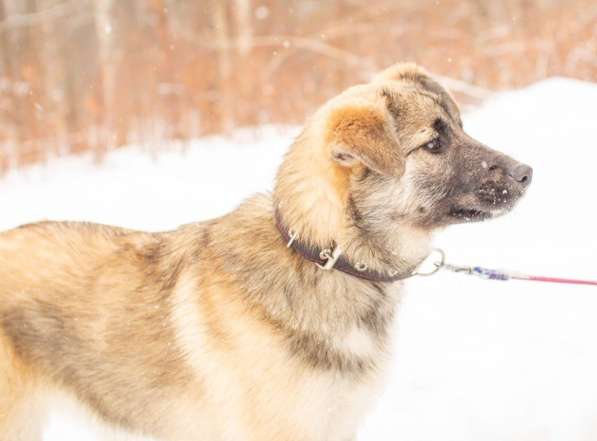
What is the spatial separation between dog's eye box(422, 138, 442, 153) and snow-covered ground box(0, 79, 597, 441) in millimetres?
768

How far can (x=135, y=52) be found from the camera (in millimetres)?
12906

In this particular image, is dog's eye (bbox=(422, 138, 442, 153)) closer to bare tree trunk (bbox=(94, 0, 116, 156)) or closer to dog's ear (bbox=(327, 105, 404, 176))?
dog's ear (bbox=(327, 105, 404, 176))

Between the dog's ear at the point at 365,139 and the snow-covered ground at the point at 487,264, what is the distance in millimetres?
845

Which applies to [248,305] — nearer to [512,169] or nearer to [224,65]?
[512,169]

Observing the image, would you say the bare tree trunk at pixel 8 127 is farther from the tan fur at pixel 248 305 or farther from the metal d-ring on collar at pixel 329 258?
the metal d-ring on collar at pixel 329 258

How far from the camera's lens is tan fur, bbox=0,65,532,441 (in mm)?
2803

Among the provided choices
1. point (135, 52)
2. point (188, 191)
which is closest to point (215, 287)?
point (188, 191)

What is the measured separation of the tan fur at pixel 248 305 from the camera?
2.80 meters

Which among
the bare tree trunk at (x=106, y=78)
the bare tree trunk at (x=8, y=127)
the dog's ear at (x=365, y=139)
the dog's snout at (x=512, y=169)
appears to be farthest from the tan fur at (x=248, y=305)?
the bare tree trunk at (x=8, y=127)

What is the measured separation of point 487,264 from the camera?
19.7ft

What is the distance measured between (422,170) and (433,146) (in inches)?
5.2

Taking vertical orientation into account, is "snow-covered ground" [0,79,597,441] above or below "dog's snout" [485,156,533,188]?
below

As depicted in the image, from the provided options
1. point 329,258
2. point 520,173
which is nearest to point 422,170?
point 520,173

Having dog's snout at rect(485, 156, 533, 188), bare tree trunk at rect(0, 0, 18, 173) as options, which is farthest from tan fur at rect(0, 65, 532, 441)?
bare tree trunk at rect(0, 0, 18, 173)
